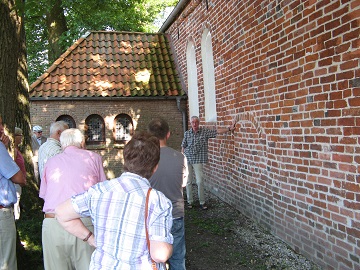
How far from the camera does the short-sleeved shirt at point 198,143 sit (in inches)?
315

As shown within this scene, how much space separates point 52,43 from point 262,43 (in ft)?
45.9

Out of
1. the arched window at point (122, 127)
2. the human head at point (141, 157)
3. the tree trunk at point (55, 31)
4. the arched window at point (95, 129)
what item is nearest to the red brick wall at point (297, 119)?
the human head at point (141, 157)

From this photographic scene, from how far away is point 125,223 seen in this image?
2119 mm

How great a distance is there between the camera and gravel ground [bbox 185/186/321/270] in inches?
199

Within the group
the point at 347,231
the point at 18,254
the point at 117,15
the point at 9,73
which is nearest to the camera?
the point at 347,231

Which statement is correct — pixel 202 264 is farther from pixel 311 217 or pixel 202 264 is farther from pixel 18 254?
pixel 18 254

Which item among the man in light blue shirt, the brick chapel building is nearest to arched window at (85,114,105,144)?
the brick chapel building

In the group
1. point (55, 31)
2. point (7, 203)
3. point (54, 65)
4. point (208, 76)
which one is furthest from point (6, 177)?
point (55, 31)

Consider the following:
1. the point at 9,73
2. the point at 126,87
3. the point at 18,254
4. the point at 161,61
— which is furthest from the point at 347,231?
the point at 161,61

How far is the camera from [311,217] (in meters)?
4.88

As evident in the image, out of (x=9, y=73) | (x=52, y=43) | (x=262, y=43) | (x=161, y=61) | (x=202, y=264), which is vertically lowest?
(x=202, y=264)

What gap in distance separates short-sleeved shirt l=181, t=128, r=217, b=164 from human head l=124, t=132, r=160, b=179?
5.62 meters

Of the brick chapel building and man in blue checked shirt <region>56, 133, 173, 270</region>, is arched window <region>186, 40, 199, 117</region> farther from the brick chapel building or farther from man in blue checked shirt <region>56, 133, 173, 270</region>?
man in blue checked shirt <region>56, 133, 173, 270</region>

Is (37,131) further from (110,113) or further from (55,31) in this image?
(55,31)
